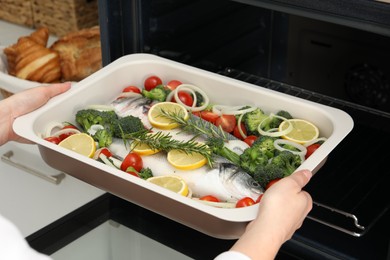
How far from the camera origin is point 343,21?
1.29m

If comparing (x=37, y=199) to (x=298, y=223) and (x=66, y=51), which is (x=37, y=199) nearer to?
(x=66, y=51)

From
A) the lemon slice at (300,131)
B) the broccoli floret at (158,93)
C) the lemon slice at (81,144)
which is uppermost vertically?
the broccoli floret at (158,93)

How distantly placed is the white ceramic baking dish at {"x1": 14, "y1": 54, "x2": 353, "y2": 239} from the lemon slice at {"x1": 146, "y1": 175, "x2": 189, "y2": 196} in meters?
0.05

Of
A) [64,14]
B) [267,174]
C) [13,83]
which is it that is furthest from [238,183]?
[64,14]

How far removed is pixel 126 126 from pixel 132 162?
4.3 inches

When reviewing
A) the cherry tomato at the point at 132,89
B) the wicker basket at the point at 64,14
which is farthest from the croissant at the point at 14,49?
the cherry tomato at the point at 132,89

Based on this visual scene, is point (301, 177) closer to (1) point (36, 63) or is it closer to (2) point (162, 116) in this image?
(2) point (162, 116)

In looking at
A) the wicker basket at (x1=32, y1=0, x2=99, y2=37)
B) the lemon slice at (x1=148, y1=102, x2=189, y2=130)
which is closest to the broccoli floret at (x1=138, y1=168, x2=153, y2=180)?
the lemon slice at (x1=148, y1=102, x2=189, y2=130)

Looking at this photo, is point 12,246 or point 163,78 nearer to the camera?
point 12,246

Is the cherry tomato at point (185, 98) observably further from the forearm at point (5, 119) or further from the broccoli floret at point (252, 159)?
the forearm at point (5, 119)

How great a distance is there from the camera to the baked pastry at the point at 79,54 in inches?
82.6

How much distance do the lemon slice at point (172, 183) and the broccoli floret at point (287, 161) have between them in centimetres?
17

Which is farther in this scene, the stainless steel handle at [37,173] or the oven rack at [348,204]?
the stainless steel handle at [37,173]

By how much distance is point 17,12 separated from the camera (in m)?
2.76
